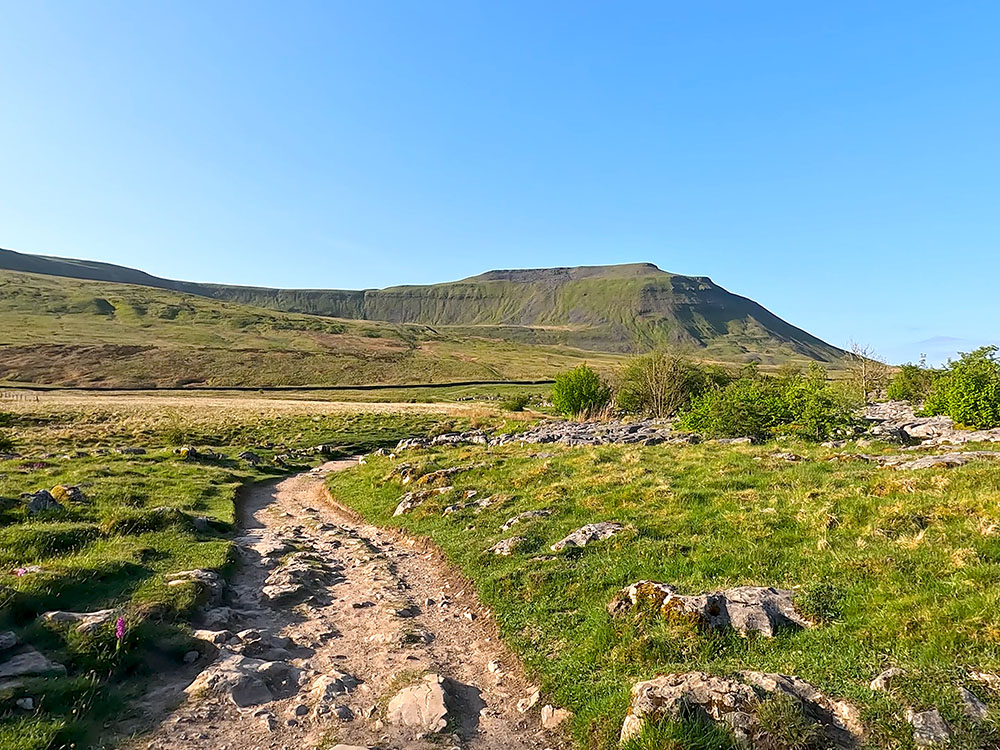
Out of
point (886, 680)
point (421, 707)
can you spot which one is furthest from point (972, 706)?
point (421, 707)

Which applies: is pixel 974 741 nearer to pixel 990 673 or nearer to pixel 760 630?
pixel 990 673

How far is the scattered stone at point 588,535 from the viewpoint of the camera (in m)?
14.4

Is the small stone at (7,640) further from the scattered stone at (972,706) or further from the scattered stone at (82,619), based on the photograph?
the scattered stone at (972,706)

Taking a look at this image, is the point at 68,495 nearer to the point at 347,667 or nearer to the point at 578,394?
the point at 347,667

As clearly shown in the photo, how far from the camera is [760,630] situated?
9172mm

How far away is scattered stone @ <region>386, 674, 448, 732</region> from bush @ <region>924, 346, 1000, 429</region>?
3866 centimetres

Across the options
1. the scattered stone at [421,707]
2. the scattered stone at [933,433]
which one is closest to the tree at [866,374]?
the scattered stone at [933,433]

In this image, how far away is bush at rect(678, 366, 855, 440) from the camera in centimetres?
3491

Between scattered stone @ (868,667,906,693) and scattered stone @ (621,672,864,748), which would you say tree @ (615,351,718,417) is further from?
scattered stone @ (621,672,864,748)

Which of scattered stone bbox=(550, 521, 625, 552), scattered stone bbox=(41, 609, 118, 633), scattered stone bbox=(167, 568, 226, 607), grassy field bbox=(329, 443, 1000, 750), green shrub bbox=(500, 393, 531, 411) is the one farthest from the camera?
green shrub bbox=(500, 393, 531, 411)

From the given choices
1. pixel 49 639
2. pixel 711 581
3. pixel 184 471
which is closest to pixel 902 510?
pixel 711 581

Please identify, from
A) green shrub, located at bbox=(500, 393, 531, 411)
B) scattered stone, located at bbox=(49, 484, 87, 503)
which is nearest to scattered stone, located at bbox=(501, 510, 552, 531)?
scattered stone, located at bbox=(49, 484, 87, 503)

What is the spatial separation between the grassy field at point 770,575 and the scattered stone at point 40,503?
12.8 meters

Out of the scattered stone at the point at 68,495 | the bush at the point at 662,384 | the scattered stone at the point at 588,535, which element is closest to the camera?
the scattered stone at the point at 588,535
